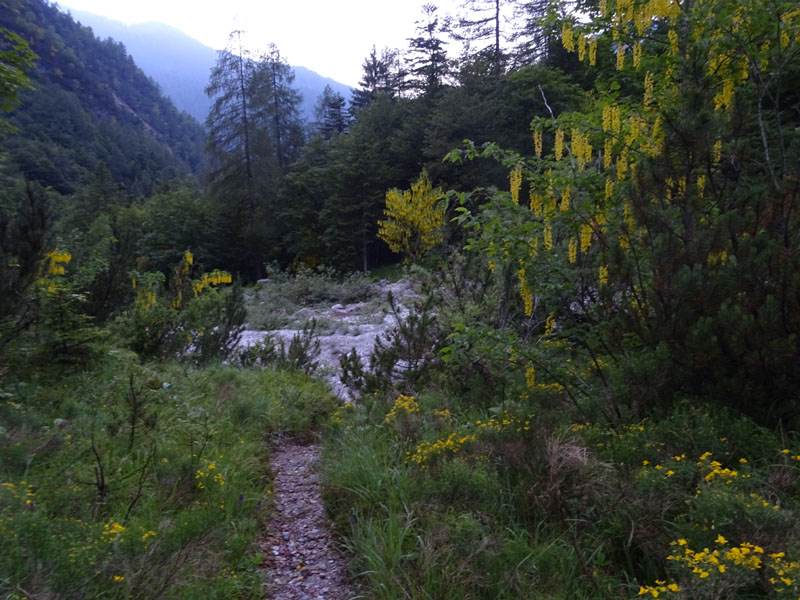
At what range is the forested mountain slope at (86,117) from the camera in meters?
63.4

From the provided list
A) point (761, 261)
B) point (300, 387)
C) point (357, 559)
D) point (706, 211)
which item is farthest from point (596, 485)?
point (300, 387)

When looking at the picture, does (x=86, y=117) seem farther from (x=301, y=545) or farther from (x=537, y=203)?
(x=301, y=545)

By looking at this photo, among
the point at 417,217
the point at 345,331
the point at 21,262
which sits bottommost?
the point at 345,331

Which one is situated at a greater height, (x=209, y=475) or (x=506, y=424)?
(x=506, y=424)

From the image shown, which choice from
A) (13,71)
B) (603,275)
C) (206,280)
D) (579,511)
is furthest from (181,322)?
(579,511)

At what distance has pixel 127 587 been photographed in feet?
7.44

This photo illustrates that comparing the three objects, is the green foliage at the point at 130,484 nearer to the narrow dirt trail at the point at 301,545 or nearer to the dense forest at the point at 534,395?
the dense forest at the point at 534,395

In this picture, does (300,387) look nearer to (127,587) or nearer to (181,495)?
(181,495)

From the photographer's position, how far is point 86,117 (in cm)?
7700

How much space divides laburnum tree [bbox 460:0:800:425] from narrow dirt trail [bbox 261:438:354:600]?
2100mm

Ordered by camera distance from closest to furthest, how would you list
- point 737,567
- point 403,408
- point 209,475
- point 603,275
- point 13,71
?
point 737,567, point 209,475, point 603,275, point 13,71, point 403,408

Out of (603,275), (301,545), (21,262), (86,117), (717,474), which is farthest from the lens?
(86,117)

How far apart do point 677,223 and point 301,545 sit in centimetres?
361

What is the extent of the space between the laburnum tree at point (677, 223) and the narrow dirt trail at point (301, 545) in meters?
2.10
